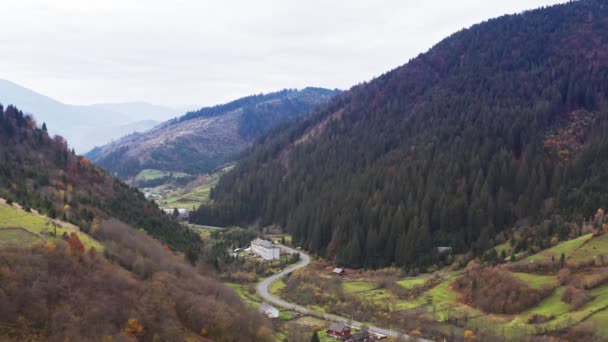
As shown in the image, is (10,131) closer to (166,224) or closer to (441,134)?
(166,224)

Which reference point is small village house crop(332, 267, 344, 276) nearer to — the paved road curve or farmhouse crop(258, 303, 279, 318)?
the paved road curve

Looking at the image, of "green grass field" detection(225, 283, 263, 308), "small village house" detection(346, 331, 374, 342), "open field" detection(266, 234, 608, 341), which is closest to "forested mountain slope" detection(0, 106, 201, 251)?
"green grass field" detection(225, 283, 263, 308)

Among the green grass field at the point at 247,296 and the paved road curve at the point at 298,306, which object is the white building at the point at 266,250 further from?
the green grass field at the point at 247,296

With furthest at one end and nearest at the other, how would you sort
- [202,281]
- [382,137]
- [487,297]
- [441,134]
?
[382,137]
[441,134]
[487,297]
[202,281]

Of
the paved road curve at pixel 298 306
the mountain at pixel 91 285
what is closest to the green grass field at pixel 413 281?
the paved road curve at pixel 298 306

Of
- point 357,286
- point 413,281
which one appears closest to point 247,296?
point 357,286

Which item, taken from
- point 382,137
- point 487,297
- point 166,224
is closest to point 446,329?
point 487,297

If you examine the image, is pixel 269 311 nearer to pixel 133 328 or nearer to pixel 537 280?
pixel 133 328

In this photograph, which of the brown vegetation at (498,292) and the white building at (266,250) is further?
the white building at (266,250)
